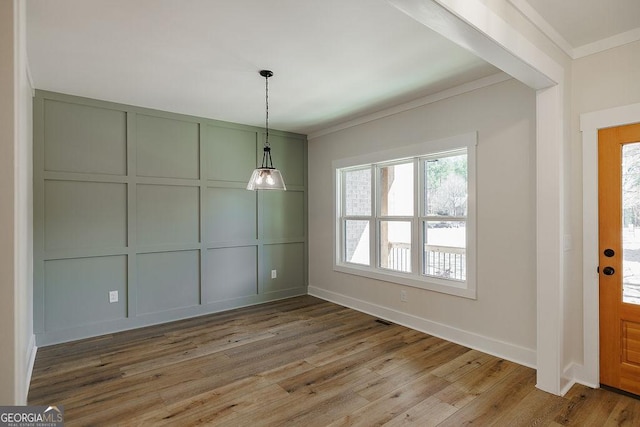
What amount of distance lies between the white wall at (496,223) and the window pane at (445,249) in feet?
0.79

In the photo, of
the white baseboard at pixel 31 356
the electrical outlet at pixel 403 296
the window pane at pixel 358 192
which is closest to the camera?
the white baseboard at pixel 31 356

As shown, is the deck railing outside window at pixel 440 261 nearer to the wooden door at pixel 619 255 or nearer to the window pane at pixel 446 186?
the window pane at pixel 446 186


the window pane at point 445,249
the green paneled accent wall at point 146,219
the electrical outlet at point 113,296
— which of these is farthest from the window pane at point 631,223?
the electrical outlet at point 113,296

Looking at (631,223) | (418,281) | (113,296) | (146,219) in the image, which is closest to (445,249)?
(418,281)

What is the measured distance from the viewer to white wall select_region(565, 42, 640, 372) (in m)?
2.48

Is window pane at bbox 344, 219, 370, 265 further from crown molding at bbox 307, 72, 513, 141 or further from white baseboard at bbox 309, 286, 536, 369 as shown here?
crown molding at bbox 307, 72, 513, 141

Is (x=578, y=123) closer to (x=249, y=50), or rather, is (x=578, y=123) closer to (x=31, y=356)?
(x=249, y=50)

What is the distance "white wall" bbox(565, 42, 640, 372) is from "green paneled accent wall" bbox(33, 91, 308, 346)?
12.1 ft

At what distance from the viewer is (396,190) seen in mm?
4270

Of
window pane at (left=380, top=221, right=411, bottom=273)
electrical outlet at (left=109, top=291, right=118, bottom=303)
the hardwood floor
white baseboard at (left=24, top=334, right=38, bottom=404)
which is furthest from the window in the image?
white baseboard at (left=24, top=334, right=38, bottom=404)

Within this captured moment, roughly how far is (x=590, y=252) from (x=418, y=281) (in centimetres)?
166

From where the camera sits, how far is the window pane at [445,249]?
355 cm

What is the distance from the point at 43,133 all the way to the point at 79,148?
1.07ft
